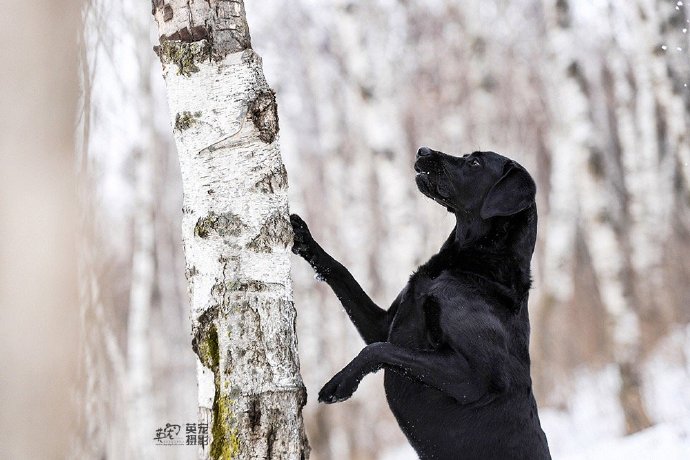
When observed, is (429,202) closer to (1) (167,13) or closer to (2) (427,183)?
(2) (427,183)

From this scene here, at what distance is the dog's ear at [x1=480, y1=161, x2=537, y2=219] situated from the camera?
2746 millimetres

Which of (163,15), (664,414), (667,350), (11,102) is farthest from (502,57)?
(163,15)

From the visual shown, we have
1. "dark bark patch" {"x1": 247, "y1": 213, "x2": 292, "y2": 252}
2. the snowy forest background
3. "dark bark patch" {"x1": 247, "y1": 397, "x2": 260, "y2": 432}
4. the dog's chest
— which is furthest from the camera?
the snowy forest background

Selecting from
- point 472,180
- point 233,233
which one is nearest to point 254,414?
point 233,233

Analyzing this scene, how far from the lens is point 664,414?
6.54 metres

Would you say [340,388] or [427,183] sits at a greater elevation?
[427,183]

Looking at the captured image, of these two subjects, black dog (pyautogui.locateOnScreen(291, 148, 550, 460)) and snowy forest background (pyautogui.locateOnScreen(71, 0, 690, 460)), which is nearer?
black dog (pyautogui.locateOnScreen(291, 148, 550, 460))

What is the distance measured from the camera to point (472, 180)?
287cm

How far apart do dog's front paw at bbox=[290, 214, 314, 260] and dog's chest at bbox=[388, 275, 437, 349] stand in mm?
393

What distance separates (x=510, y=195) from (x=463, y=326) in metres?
0.61

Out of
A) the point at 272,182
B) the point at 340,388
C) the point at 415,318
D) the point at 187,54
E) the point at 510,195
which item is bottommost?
the point at 340,388

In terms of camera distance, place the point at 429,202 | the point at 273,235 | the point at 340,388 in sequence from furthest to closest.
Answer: the point at 429,202
the point at 340,388
the point at 273,235

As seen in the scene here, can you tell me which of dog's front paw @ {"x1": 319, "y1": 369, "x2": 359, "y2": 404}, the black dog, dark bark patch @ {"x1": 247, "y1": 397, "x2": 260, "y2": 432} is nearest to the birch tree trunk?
dark bark patch @ {"x1": 247, "y1": 397, "x2": 260, "y2": 432}

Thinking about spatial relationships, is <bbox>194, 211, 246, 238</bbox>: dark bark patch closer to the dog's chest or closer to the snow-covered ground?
the dog's chest
